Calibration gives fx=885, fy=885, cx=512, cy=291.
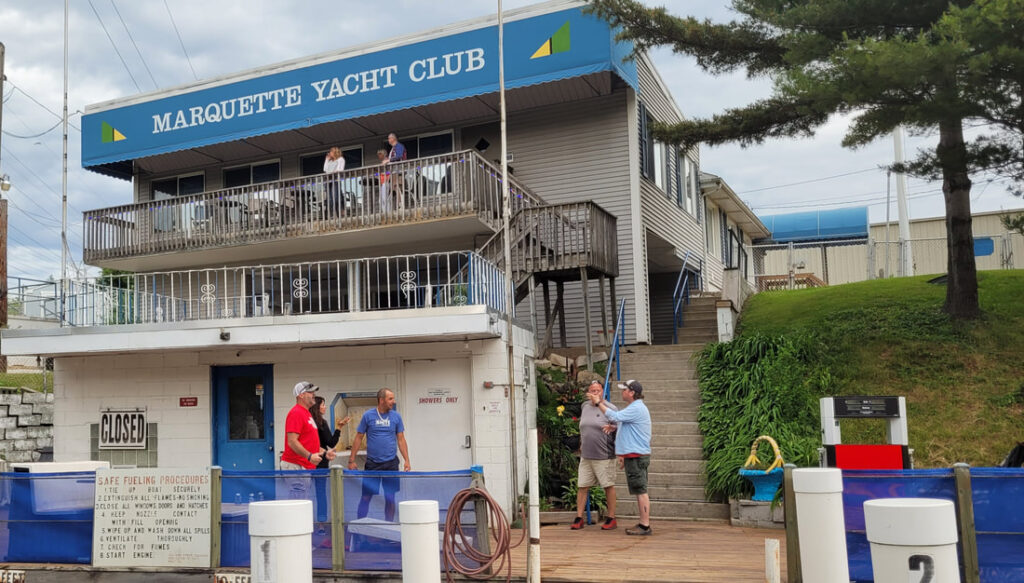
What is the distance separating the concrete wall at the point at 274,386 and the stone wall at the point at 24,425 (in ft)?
15.0

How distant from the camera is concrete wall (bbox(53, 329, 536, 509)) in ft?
39.7

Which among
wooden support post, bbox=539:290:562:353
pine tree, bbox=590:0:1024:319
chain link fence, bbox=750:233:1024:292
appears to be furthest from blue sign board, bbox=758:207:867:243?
wooden support post, bbox=539:290:562:353

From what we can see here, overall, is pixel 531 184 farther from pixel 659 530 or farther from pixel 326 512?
pixel 326 512

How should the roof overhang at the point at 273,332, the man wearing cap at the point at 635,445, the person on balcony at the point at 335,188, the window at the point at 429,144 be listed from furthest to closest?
the window at the point at 429,144, the person on balcony at the point at 335,188, the roof overhang at the point at 273,332, the man wearing cap at the point at 635,445

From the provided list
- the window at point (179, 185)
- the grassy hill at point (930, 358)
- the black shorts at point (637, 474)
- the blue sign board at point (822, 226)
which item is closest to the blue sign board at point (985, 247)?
the blue sign board at point (822, 226)

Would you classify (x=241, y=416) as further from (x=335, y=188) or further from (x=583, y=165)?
(x=583, y=165)

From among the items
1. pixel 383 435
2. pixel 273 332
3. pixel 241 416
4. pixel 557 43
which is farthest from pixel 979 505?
pixel 557 43

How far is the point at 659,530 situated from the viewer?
432 inches

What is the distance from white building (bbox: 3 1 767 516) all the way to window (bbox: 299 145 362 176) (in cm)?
5

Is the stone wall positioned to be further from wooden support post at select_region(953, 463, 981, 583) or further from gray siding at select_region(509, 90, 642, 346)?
wooden support post at select_region(953, 463, 981, 583)

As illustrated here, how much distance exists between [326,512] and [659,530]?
4.44 metres

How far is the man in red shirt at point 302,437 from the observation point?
31.2ft

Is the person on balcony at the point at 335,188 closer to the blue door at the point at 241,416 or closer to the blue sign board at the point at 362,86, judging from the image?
the blue sign board at the point at 362,86

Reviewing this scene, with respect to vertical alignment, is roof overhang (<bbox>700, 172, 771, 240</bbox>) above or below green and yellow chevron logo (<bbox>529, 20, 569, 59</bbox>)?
below
